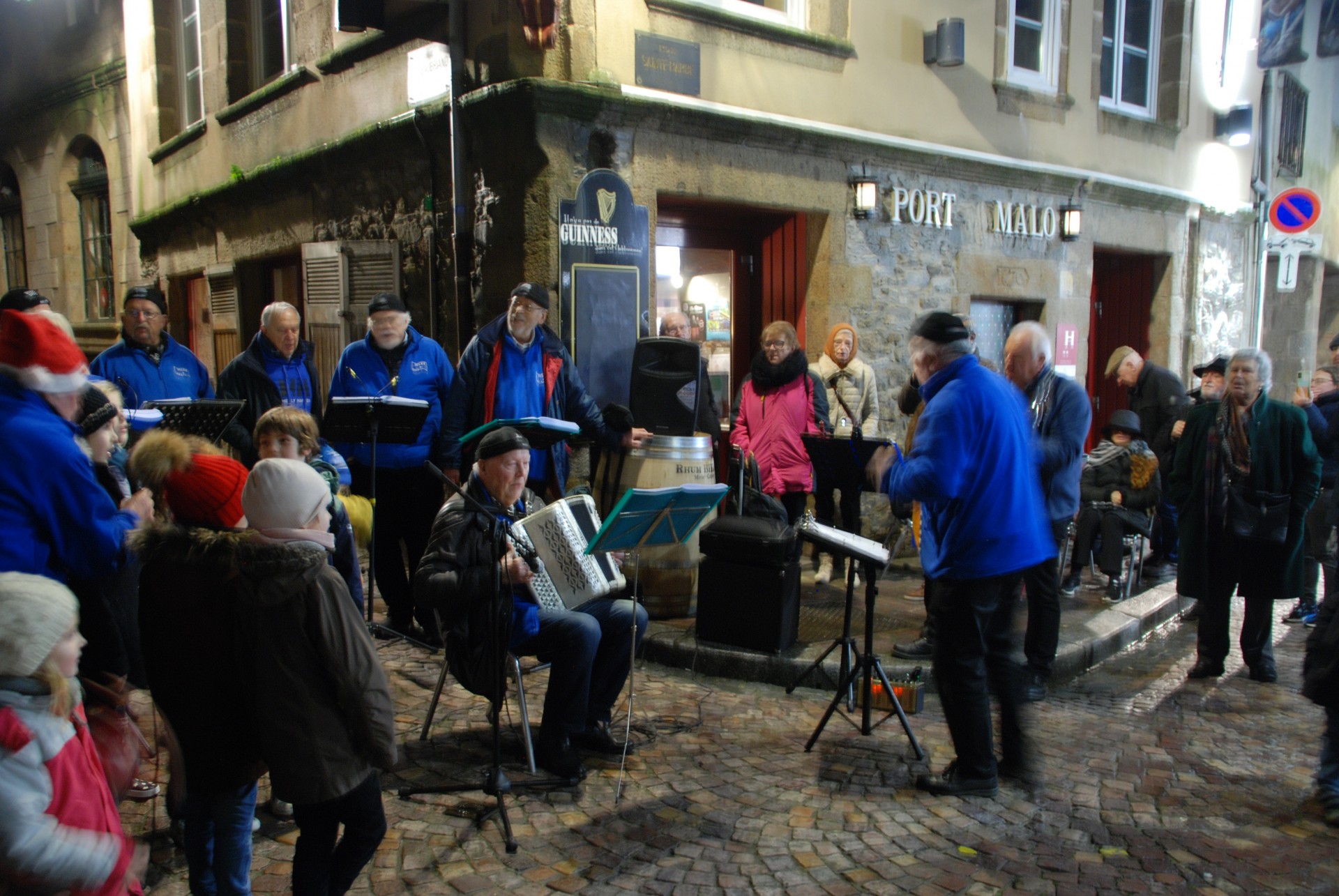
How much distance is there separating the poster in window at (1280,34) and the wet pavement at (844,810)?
9.58 m

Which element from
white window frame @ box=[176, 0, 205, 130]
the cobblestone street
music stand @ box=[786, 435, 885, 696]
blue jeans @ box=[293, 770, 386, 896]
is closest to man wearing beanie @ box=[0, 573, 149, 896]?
blue jeans @ box=[293, 770, 386, 896]

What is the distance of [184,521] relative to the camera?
8.63 feet

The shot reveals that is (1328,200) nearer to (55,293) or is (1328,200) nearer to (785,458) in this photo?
(785,458)

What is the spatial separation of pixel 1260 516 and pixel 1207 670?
953 mm

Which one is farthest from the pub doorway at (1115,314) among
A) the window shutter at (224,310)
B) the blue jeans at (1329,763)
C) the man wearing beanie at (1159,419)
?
the window shutter at (224,310)

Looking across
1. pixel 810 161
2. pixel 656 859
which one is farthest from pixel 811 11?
pixel 656 859

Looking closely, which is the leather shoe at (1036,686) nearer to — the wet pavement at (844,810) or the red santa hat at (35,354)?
the wet pavement at (844,810)

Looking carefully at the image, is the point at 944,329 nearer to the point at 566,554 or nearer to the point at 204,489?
the point at 566,554

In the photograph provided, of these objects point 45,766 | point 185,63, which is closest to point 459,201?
point 45,766

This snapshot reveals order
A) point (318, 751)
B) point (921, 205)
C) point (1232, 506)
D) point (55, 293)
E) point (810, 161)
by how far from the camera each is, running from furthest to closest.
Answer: point (55, 293), point (921, 205), point (810, 161), point (1232, 506), point (318, 751)

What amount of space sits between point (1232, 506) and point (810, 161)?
4.25 metres

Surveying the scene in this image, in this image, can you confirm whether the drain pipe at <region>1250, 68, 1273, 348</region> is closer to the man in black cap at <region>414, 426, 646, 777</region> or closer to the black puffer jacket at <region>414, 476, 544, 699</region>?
the man in black cap at <region>414, 426, 646, 777</region>

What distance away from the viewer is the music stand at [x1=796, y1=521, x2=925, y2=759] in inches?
164

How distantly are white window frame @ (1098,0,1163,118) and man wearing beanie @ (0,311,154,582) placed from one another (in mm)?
10591
